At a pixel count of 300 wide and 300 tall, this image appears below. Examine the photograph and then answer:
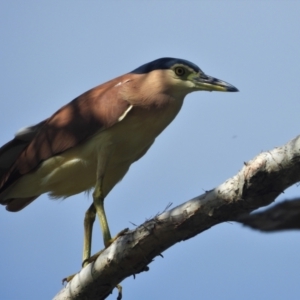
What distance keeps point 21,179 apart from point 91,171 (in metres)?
0.53

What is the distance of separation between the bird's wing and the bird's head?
31 cm

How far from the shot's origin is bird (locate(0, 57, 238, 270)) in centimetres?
496

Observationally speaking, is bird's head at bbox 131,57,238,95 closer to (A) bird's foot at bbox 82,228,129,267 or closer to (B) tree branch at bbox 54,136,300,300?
(A) bird's foot at bbox 82,228,129,267

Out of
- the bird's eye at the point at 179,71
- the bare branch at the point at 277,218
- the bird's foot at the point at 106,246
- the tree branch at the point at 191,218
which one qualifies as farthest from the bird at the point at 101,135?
the bare branch at the point at 277,218

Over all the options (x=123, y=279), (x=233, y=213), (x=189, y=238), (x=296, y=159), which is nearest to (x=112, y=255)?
(x=123, y=279)

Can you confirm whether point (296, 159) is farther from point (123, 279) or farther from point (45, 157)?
point (45, 157)

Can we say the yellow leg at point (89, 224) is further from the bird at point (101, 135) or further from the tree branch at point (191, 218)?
the tree branch at point (191, 218)

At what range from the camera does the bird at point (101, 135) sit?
496 centimetres

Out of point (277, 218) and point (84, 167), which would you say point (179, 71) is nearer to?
point (84, 167)

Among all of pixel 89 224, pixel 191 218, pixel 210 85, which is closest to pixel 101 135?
pixel 89 224

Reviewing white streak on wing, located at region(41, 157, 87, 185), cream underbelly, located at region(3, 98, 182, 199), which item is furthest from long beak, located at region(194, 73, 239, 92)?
white streak on wing, located at region(41, 157, 87, 185)

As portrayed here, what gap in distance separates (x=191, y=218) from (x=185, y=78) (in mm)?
1903

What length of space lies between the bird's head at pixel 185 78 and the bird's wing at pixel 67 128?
12.4 inches

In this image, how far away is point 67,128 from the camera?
5.14 m
